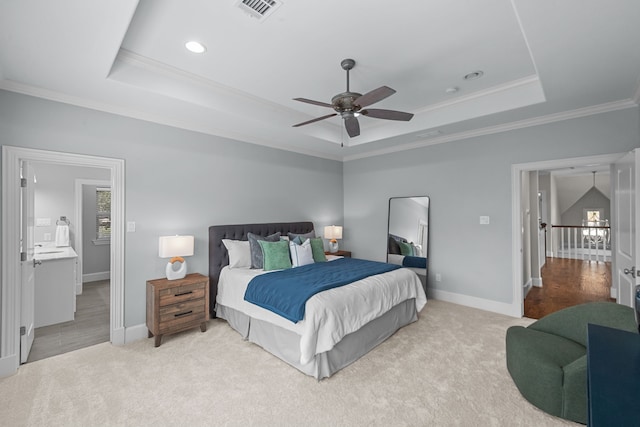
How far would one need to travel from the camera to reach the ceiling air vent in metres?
2.00

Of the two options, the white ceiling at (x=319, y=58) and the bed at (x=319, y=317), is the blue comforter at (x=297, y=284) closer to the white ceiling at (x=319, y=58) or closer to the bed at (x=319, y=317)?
the bed at (x=319, y=317)

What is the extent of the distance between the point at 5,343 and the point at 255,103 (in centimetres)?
354

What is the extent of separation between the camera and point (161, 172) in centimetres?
362

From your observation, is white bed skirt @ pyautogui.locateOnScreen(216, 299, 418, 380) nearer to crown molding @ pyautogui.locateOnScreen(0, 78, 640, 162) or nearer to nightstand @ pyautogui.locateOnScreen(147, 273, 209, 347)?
nightstand @ pyautogui.locateOnScreen(147, 273, 209, 347)

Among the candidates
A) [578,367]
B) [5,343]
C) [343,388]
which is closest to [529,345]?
[578,367]

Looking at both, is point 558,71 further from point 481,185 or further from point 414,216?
point 414,216

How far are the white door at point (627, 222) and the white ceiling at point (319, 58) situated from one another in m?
0.81

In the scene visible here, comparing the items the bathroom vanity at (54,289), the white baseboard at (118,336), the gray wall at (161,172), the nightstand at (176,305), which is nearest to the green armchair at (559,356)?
the nightstand at (176,305)

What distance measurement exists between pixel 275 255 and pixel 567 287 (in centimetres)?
552

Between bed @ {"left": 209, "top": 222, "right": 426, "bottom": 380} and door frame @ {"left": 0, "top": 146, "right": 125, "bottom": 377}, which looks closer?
bed @ {"left": 209, "top": 222, "right": 426, "bottom": 380}

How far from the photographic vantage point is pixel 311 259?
4129 millimetres

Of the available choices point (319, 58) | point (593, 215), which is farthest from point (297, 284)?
point (593, 215)

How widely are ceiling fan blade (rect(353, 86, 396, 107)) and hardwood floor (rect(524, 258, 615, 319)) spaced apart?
3.76m

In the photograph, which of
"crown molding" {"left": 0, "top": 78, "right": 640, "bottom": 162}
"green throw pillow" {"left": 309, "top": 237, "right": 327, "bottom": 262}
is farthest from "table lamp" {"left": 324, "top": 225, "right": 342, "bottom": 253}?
"crown molding" {"left": 0, "top": 78, "right": 640, "bottom": 162}
